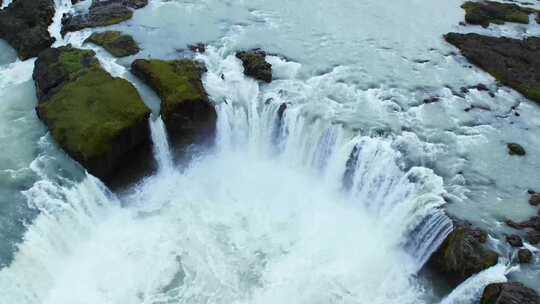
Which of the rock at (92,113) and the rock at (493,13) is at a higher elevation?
the rock at (493,13)

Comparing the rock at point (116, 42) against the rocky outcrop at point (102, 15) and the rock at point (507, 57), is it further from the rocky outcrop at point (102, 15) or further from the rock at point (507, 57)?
the rock at point (507, 57)

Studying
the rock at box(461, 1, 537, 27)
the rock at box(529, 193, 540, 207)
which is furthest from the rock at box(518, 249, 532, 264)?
→ the rock at box(461, 1, 537, 27)

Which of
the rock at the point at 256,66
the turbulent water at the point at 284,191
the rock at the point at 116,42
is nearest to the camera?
the turbulent water at the point at 284,191

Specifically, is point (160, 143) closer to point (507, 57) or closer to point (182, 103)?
point (182, 103)

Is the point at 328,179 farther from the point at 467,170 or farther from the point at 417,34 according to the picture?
the point at 417,34

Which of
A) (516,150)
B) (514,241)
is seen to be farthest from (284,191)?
(516,150)

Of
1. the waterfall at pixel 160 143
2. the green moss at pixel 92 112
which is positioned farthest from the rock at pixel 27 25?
the waterfall at pixel 160 143

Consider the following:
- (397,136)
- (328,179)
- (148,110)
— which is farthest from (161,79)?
(397,136)
